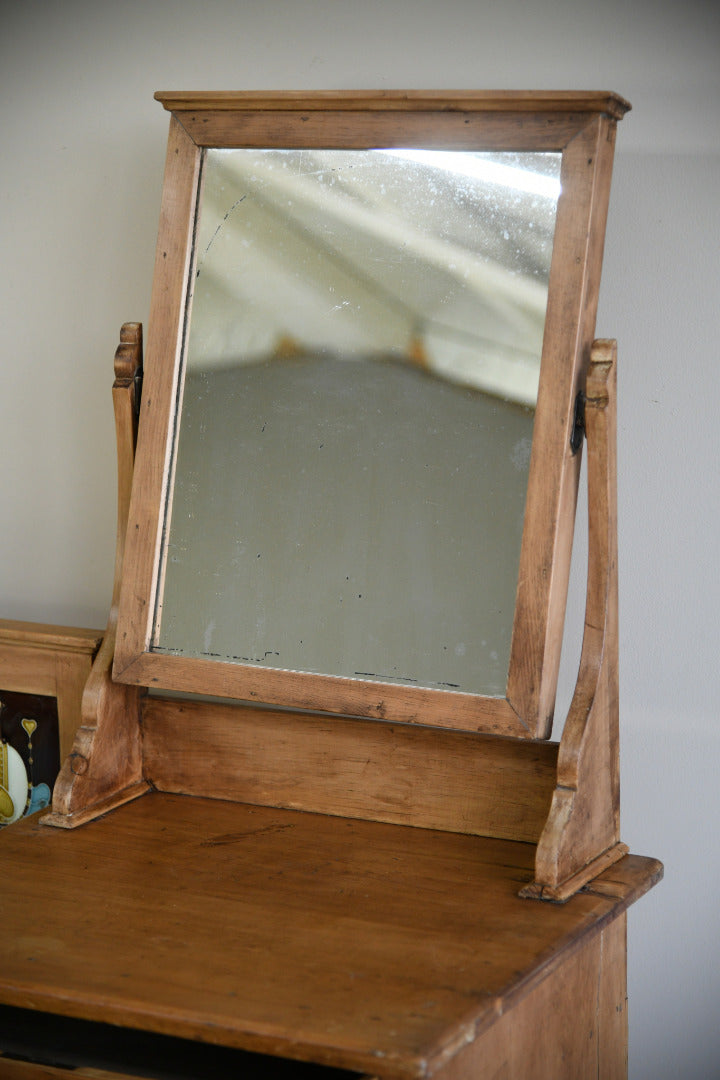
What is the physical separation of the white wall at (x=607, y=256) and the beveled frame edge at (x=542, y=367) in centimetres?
20

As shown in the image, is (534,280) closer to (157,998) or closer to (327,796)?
(327,796)

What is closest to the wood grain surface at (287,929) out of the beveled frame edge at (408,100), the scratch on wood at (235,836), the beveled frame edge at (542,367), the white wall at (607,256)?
the scratch on wood at (235,836)

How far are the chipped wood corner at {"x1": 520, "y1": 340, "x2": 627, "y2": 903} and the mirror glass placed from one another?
91 mm

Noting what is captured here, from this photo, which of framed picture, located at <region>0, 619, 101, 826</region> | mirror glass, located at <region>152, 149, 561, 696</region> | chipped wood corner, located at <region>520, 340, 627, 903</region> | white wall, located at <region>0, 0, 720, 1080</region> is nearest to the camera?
chipped wood corner, located at <region>520, 340, 627, 903</region>

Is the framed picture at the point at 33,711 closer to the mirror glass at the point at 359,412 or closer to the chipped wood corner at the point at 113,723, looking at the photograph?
the chipped wood corner at the point at 113,723

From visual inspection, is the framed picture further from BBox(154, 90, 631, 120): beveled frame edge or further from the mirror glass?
BBox(154, 90, 631, 120): beveled frame edge

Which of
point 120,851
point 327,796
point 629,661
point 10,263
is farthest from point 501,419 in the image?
point 10,263

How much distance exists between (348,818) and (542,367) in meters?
0.64

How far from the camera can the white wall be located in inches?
60.4

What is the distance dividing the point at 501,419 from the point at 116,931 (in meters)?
0.72

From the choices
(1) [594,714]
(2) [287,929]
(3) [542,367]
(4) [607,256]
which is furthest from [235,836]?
(4) [607,256]

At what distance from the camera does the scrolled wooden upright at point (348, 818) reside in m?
1.08

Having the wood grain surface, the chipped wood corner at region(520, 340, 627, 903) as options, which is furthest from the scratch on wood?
the chipped wood corner at region(520, 340, 627, 903)

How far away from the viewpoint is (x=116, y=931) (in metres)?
1.19
